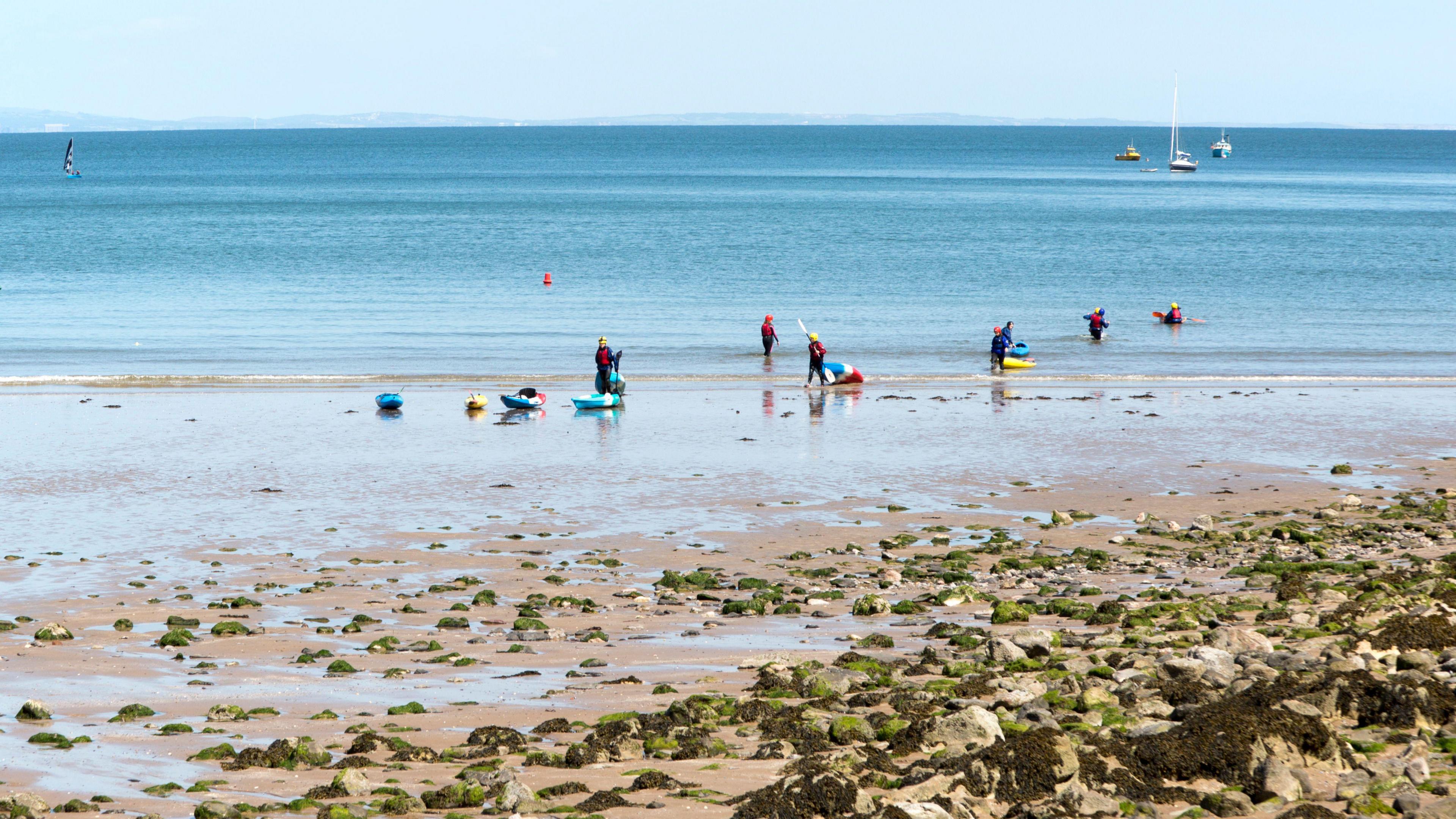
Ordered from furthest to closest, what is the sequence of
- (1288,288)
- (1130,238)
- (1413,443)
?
(1130,238) < (1288,288) < (1413,443)

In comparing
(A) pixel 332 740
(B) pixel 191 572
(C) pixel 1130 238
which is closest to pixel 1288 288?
(C) pixel 1130 238

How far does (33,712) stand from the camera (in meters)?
11.2

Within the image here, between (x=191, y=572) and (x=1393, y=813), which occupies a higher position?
(x=1393, y=813)

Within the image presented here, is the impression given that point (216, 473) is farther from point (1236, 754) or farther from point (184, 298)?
point (184, 298)

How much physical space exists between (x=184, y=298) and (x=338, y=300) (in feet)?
21.5

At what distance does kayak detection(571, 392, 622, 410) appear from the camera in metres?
32.1

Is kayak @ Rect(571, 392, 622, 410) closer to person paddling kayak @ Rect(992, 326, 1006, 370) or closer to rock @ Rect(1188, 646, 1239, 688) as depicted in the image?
person paddling kayak @ Rect(992, 326, 1006, 370)

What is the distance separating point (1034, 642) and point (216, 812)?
724 cm

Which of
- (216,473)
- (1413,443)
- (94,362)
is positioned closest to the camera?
(216,473)

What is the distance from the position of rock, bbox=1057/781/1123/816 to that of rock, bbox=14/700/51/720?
8313mm

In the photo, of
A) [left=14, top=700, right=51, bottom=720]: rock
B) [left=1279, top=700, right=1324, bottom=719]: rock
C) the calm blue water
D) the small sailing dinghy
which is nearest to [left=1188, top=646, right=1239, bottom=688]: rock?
[left=1279, top=700, right=1324, bottom=719]: rock

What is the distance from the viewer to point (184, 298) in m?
56.1

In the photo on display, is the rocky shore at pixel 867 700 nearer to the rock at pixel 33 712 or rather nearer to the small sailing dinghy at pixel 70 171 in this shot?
the rock at pixel 33 712

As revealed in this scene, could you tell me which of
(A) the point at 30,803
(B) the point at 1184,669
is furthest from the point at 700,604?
(A) the point at 30,803
